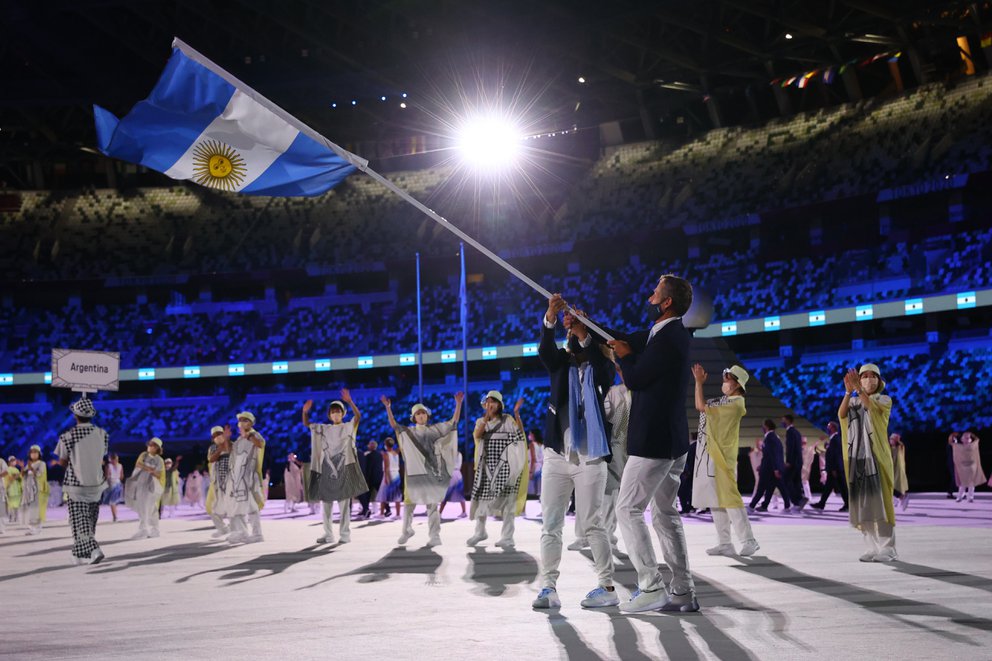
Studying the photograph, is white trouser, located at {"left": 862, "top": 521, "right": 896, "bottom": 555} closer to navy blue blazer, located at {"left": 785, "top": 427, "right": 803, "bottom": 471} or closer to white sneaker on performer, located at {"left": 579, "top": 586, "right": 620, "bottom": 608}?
white sneaker on performer, located at {"left": 579, "top": 586, "right": 620, "bottom": 608}

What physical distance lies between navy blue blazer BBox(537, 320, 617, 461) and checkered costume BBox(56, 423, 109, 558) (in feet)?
23.4

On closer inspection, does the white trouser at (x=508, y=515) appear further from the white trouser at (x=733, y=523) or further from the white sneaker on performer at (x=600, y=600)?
the white sneaker on performer at (x=600, y=600)

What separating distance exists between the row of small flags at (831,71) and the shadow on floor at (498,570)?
2831 cm

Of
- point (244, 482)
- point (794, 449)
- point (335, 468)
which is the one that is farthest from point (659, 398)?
point (794, 449)

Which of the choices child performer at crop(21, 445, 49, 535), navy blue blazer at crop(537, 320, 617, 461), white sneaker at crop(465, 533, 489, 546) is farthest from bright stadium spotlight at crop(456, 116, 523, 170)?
navy blue blazer at crop(537, 320, 617, 461)

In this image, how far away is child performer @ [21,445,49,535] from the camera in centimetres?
2045

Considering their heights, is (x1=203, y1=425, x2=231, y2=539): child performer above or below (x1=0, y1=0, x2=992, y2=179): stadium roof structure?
below

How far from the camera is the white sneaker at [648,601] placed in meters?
6.53

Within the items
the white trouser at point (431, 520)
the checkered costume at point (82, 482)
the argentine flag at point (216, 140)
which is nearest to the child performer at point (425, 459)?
the white trouser at point (431, 520)

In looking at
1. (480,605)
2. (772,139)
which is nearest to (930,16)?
(772,139)

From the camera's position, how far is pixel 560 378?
284 inches

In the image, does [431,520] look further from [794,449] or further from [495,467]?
[794,449]

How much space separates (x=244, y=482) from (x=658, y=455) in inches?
372

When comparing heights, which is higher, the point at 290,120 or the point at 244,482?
the point at 290,120
